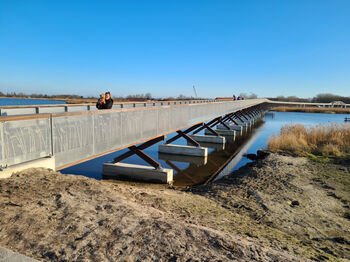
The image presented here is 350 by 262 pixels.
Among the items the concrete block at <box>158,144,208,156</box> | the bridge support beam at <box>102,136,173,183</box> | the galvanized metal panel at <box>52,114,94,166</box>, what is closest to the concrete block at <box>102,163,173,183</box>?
the bridge support beam at <box>102,136,173,183</box>

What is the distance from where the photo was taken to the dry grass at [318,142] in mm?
16438

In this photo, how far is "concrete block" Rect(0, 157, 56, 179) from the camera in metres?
5.01

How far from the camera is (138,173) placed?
1199 centimetres

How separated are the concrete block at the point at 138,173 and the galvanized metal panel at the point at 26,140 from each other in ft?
20.5

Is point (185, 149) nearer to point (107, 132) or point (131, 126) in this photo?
point (131, 126)

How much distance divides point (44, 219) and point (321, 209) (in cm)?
730

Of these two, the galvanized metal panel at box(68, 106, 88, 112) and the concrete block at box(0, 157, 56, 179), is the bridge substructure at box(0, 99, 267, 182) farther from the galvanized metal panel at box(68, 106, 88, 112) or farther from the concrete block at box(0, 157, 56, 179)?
the galvanized metal panel at box(68, 106, 88, 112)

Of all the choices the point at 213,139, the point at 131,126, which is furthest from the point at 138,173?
the point at 213,139

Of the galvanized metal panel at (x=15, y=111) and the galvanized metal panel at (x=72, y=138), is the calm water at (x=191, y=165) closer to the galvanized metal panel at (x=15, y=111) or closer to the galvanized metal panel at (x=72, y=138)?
the galvanized metal panel at (x=15, y=111)

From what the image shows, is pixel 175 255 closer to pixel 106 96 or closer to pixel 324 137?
pixel 106 96

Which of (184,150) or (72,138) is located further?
(184,150)

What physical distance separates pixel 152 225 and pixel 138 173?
7.98 metres

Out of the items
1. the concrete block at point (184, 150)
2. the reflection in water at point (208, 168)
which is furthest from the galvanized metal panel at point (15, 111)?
the concrete block at point (184, 150)

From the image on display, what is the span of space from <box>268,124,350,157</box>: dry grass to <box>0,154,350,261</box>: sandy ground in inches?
374
